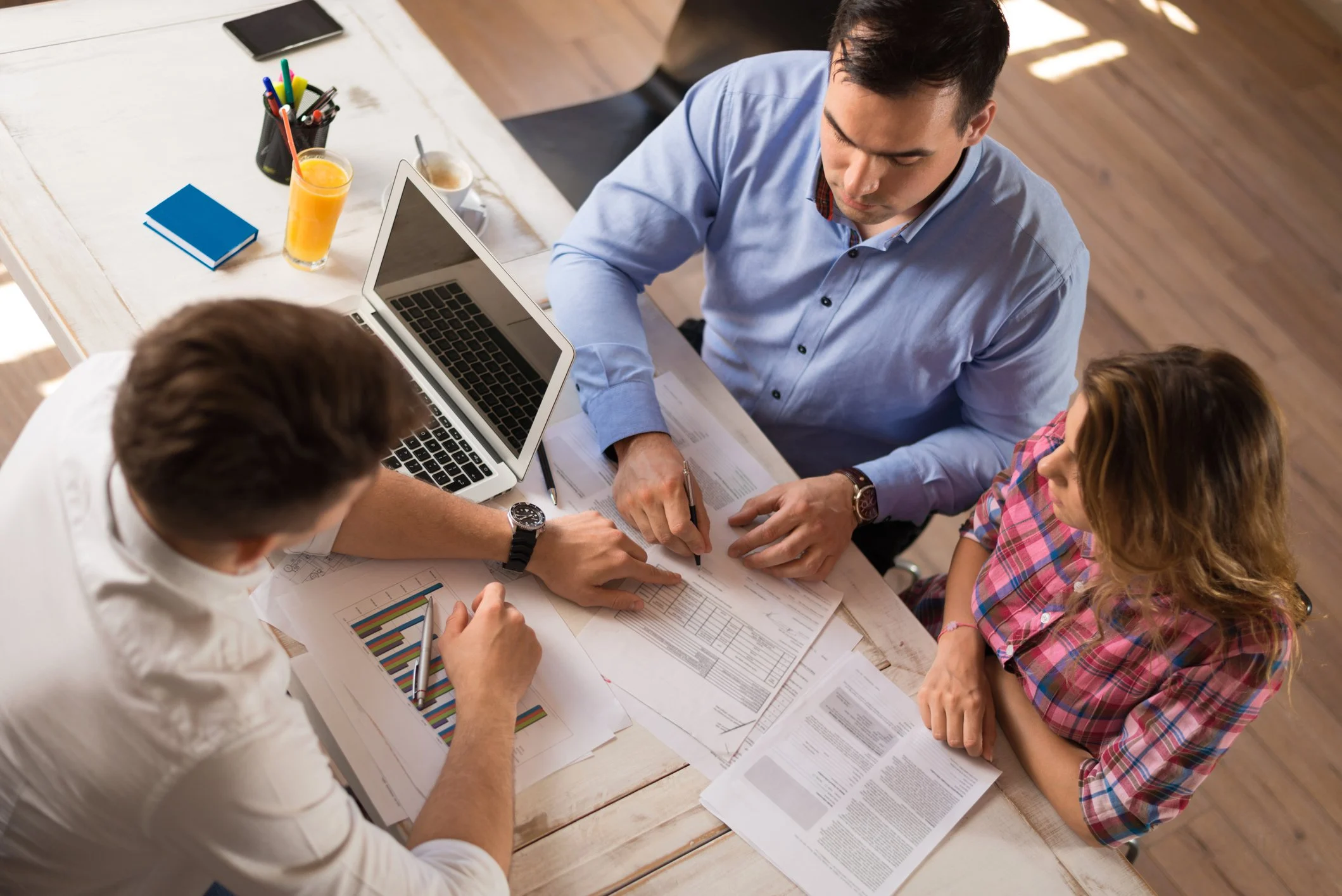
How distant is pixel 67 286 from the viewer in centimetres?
137

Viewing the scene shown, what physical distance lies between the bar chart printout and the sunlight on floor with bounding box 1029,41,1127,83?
3218 millimetres

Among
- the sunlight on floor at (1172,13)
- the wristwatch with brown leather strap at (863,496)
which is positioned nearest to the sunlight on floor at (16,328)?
the wristwatch with brown leather strap at (863,496)

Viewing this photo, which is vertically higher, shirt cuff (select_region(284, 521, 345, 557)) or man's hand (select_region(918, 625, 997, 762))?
man's hand (select_region(918, 625, 997, 762))

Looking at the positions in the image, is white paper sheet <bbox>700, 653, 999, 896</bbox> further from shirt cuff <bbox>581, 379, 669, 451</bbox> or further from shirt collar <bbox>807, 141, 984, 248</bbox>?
shirt collar <bbox>807, 141, 984, 248</bbox>

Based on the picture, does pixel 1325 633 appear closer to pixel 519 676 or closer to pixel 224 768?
pixel 519 676

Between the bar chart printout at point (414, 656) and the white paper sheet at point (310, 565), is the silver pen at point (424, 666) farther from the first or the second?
the white paper sheet at point (310, 565)

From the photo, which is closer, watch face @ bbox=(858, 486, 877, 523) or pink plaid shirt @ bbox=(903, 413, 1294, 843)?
pink plaid shirt @ bbox=(903, 413, 1294, 843)

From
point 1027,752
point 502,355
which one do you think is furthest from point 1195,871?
point 502,355

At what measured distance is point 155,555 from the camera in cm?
83

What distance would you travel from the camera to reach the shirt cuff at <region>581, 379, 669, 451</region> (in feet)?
4.62

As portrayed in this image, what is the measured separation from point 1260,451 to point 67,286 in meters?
1.43

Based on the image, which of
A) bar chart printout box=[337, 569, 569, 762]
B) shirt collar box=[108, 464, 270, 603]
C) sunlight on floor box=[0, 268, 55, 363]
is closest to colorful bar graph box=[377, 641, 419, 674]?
bar chart printout box=[337, 569, 569, 762]

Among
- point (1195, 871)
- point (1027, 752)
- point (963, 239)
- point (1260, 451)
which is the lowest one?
point (1195, 871)

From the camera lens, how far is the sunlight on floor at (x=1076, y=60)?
3668 millimetres
